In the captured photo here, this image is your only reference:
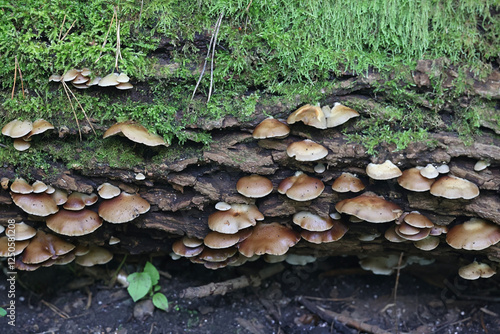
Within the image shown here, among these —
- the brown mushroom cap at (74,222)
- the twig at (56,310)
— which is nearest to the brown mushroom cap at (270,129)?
the brown mushroom cap at (74,222)

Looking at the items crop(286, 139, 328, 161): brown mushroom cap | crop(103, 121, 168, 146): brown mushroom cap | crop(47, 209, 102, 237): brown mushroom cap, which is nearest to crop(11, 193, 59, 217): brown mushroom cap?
crop(47, 209, 102, 237): brown mushroom cap

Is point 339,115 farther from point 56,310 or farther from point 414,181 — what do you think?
point 56,310

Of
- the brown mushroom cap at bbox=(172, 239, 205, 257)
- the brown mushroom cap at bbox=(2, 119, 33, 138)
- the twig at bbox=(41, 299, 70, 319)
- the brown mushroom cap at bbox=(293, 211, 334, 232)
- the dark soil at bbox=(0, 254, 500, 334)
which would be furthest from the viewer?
the twig at bbox=(41, 299, 70, 319)

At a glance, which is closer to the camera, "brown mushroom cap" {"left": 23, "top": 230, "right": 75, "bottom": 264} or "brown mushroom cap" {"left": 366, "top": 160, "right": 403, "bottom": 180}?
"brown mushroom cap" {"left": 366, "top": 160, "right": 403, "bottom": 180}

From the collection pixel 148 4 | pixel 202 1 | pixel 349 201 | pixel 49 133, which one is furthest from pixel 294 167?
pixel 49 133

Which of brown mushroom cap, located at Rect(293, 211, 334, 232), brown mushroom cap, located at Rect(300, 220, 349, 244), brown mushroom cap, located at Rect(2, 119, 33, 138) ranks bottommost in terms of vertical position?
brown mushroom cap, located at Rect(300, 220, 349, 244)

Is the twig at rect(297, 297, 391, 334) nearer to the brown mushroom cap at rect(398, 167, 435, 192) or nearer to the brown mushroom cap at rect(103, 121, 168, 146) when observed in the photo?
the brown mushroom cap at rect(398, 167, 435, 192)
